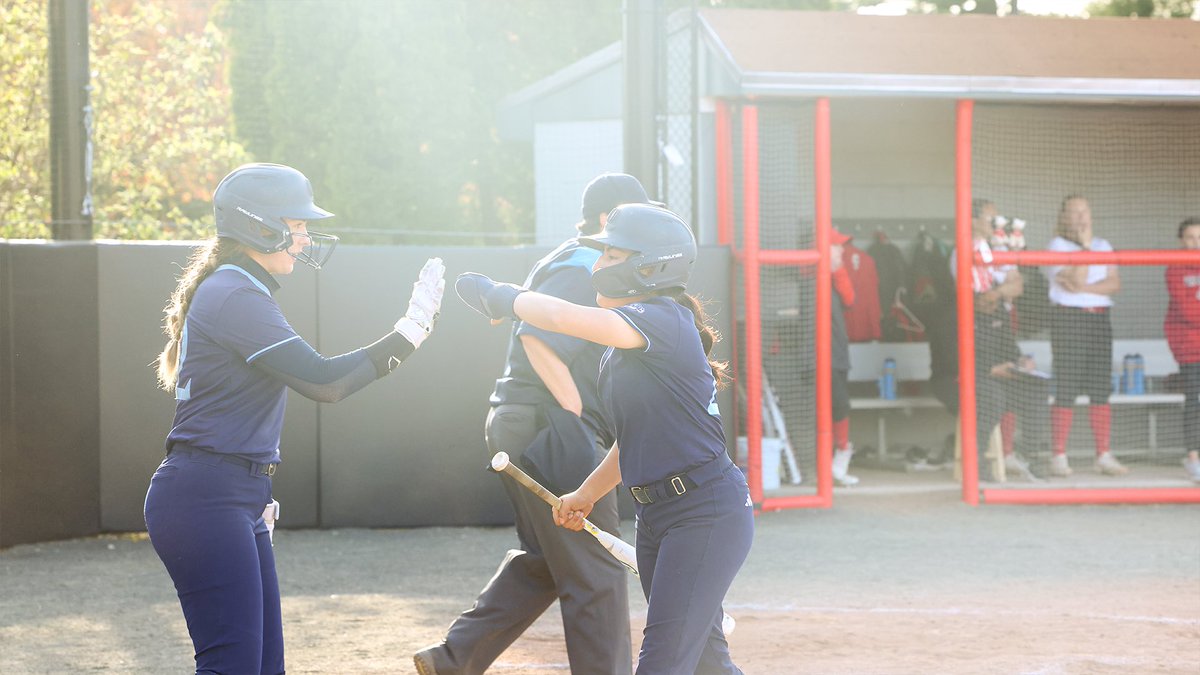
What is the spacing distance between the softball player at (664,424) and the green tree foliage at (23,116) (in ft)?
35.9

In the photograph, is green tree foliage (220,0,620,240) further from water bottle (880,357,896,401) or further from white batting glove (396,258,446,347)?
white batting glove (396,258,446,347)

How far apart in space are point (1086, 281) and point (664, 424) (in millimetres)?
7489

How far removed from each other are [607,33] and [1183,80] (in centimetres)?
1767

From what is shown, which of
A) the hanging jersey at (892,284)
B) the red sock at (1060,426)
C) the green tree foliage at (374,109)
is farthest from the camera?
the green tree foliage at (374,109)

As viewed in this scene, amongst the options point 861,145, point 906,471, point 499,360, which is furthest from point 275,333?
point 861,145

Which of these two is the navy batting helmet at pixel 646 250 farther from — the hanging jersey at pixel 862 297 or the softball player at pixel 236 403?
the hanging jersey at pixel 862 297

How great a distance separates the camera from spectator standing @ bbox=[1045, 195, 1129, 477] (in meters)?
10.6

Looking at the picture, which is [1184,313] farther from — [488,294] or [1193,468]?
[488,294]

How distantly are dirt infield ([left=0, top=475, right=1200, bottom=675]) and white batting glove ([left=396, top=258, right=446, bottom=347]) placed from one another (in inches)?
85.7

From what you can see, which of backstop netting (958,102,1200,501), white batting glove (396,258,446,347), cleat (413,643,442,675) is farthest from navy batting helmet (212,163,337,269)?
backstop netting (958,102,1200,501)

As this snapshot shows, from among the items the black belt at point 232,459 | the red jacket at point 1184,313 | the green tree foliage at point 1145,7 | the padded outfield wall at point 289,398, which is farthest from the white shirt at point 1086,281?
the green tree foliage at point 1145,7

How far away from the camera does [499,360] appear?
931 centimetres

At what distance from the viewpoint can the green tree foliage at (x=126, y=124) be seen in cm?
1392

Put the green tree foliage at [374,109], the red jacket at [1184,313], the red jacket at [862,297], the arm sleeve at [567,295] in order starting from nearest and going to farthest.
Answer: the arm sleeve at [567,295]
the red jacket at [1184,313]
the red jacket at [862,297]
the green tree foliage at [374,109]
